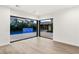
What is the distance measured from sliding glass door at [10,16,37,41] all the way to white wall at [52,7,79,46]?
2.69 meters

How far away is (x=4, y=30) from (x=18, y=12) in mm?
1829

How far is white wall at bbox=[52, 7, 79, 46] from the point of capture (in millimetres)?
4785

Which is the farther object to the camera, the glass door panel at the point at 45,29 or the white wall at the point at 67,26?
the glass door panel at the point at 45,29

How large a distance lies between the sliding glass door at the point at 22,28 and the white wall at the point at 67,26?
269 centimetres

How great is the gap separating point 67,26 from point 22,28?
4.00 metres

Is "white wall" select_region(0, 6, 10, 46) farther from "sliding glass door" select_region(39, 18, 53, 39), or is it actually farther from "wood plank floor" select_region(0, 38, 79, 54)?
"sliding glass door" select_region(39, 18, 53, 39)

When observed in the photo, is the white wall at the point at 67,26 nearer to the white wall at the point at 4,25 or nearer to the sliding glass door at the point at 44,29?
the sliding glass door at the point at 44,29

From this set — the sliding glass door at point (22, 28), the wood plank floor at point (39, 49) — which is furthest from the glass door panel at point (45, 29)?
the wood plank floor at point (39, 49)

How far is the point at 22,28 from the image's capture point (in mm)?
7340

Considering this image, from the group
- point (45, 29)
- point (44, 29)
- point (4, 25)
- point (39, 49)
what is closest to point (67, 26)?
point (39, 49)

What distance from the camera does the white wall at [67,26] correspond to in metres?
4.79

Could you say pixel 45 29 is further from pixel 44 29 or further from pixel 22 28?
pixel 22 28

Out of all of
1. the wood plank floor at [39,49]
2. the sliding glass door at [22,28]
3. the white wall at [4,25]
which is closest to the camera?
the wood plank floor at [39,49]
